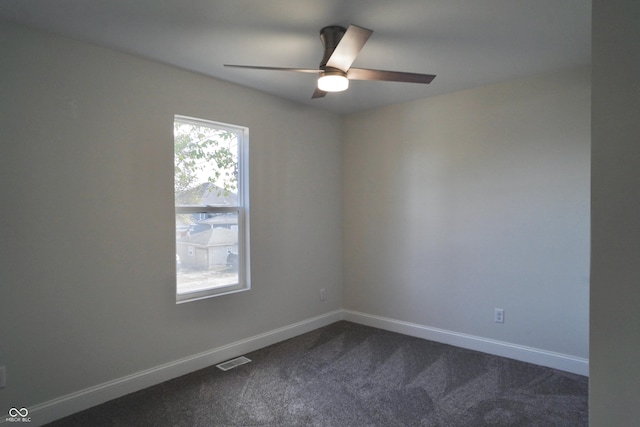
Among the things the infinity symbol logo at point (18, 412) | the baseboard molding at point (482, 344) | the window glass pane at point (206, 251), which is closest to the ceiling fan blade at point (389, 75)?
the window glass pane at point (206, 251)

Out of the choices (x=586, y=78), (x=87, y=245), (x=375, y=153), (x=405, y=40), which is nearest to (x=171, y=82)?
(x=87, y=245)

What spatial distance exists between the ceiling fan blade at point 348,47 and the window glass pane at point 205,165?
4.76 ft

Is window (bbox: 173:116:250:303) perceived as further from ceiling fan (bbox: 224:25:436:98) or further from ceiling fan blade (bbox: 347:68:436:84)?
ceiling fan blade (bbox: 347:68:436:84)

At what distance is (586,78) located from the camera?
294 cm

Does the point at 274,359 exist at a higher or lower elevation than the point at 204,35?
lower

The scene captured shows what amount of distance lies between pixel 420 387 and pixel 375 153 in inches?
96.0

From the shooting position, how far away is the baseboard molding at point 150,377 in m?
2.34

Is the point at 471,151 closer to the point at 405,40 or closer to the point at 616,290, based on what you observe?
the point at 405,40

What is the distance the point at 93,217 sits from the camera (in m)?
2.53

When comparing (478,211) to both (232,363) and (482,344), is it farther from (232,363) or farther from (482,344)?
(232,363)

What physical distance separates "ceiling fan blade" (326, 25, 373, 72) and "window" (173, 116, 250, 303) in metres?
1.44

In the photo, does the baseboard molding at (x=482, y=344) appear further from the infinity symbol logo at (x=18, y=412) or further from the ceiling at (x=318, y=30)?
the infinity symbol logo at (x=18, y=412)

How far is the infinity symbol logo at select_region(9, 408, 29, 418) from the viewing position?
7.24 feet

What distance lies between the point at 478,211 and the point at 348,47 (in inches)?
84.4
